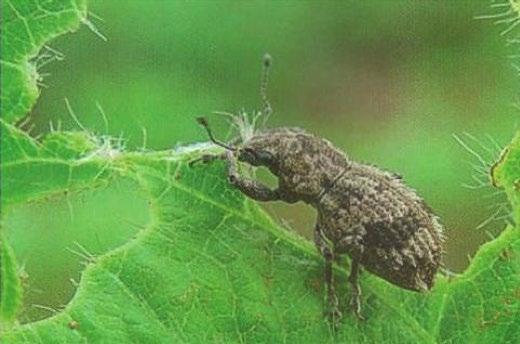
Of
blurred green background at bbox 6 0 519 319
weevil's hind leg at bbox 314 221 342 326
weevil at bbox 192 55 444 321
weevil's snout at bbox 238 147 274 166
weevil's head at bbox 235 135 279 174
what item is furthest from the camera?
blurred green background at bbox 6 0 519 319

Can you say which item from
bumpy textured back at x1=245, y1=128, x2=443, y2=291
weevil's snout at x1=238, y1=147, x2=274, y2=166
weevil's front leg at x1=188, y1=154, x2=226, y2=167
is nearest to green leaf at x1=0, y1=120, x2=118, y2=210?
weevil's front leg at x1=188, y1=154, x2=226, y2=167

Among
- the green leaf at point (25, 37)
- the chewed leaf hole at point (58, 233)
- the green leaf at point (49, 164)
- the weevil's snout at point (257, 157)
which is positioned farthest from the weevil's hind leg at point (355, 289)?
the chewed leaf hole at point (58, 233)

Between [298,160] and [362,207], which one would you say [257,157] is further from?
[362,207]

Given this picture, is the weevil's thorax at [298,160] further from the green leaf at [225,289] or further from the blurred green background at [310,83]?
the blurred green background at [310,83]

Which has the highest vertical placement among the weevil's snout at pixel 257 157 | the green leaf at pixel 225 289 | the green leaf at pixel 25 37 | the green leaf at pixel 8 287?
the green leaf at pixel 25 37

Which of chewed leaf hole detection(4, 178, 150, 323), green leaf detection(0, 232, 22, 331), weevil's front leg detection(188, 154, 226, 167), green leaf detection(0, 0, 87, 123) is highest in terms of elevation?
green leaf detection(0, 0, 87, 123)

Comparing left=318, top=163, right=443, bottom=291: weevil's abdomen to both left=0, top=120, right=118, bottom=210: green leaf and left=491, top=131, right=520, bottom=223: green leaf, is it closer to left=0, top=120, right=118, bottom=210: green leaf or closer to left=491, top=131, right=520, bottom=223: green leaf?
left=491, top=131, right=520, bottom=223: green leaf
